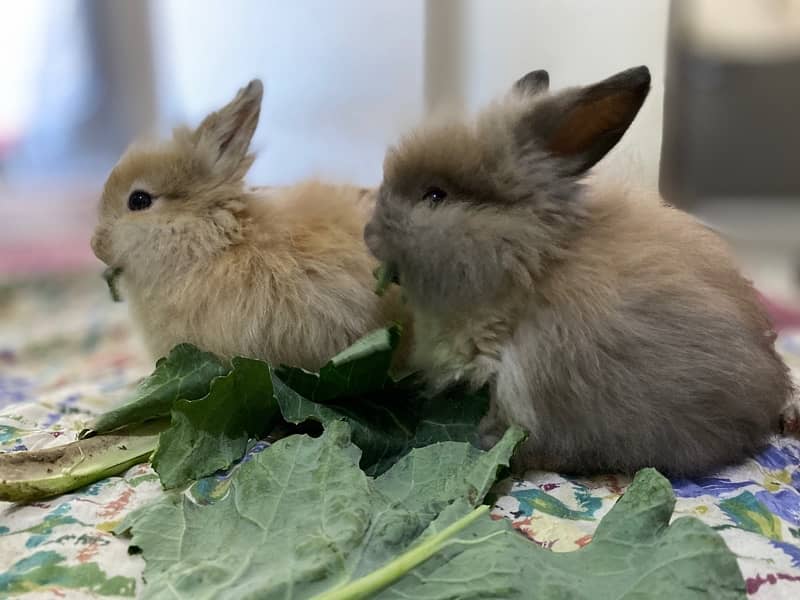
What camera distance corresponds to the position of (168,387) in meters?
1.16

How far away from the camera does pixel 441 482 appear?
3.12 ft

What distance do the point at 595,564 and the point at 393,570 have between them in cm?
21

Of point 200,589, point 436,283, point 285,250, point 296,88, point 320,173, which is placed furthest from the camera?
point 296,88

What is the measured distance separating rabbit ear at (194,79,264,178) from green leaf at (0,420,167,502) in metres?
0.43

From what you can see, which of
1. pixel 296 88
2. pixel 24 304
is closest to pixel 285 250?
pixel 296 88

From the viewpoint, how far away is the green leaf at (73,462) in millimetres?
1009

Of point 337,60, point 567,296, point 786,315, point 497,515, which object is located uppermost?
point 337,60

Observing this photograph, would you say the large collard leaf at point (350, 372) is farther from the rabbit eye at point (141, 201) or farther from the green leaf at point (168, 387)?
the rabbit eye at point (141, 201)

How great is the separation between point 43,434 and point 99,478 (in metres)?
0.24

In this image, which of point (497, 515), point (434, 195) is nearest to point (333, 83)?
point (434, 195)

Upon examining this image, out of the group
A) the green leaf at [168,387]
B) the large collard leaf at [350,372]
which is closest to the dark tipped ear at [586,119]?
the large collard leaf at [350,372]

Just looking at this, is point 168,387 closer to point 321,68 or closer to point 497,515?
point 497,515

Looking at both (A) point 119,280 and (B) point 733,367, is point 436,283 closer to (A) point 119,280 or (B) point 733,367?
(B) point 733,367

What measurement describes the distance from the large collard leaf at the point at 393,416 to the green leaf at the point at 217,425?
1.7 inches
